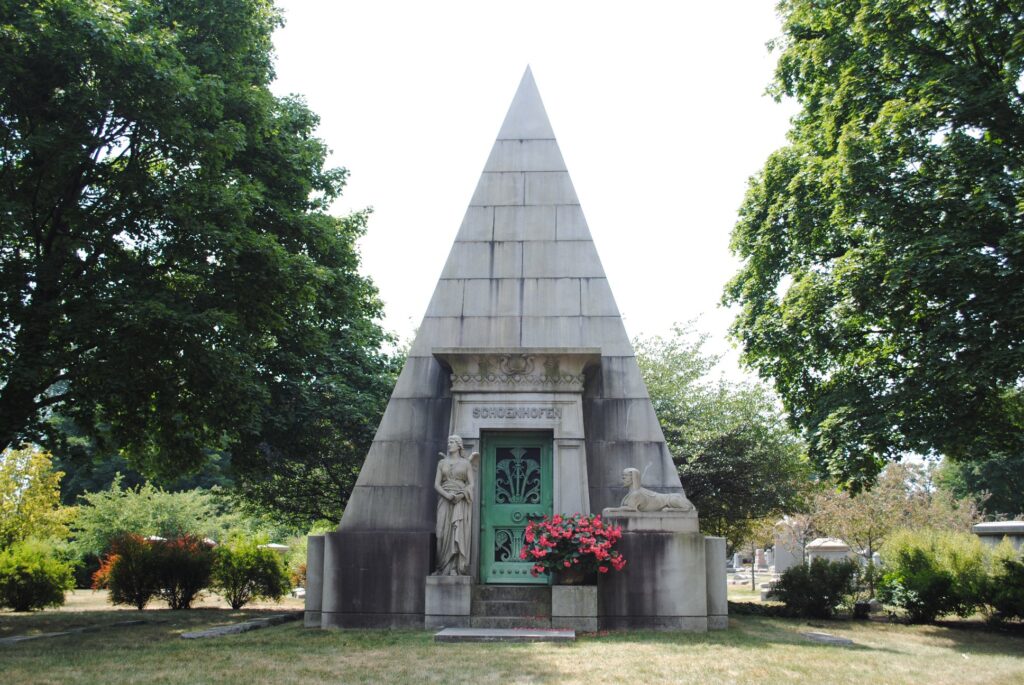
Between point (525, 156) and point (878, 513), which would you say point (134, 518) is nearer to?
point (525, 156)

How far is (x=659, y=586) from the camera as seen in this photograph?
1154 centimetres

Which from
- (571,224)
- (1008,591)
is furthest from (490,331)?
(1008,591)

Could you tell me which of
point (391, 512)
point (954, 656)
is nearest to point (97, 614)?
point (391, 512)

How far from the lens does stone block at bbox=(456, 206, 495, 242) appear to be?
13.8m

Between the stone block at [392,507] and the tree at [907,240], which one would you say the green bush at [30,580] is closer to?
the stone block at [392,507]

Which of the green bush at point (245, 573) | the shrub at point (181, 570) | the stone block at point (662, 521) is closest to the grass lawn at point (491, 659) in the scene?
the stone block at point (662, 521)

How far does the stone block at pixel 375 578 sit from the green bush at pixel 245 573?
8.52 metres

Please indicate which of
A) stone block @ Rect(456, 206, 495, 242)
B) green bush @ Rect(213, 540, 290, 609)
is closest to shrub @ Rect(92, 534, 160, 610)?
green bush @ Rect(213, 540, 290, 609)

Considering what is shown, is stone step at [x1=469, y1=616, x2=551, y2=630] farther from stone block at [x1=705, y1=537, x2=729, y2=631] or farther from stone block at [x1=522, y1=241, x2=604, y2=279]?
stone block at [x1=522, y1=241, x2=604, y2=279]

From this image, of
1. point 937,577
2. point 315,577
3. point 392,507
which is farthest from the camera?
point 937,577

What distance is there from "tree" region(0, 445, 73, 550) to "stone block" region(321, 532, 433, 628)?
20.6 m

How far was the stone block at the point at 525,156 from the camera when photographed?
14.3 metres

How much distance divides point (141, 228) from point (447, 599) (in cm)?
875

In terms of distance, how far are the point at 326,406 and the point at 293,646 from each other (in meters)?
9.62
